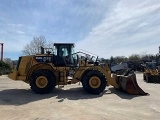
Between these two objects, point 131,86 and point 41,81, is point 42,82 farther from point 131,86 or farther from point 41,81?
point 131,86

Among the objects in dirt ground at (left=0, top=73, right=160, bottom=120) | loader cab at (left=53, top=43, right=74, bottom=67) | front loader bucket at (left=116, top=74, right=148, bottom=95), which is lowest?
dirt ground at (left=0, top=73, right=160, bottom=120)

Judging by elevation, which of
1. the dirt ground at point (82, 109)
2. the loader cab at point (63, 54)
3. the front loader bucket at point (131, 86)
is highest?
the loader cab at point (63, 54)

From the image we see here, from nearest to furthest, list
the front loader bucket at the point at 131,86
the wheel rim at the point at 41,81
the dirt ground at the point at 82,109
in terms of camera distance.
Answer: the dirt ground at the point at 82,109 < the front loader bucket at the point at 131,86 < the wheel rim at the point at 41,81

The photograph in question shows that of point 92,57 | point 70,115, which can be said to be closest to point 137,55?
point 92,57

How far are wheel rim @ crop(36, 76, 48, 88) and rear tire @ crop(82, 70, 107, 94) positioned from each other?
2012mm

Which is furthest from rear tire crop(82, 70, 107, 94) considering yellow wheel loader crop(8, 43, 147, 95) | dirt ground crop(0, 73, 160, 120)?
dirt ground crop(0, 73, 160, 120)

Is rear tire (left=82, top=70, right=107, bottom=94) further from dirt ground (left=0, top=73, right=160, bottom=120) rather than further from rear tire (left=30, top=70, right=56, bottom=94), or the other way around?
rear tire (left=30, top=70, right=56, bottom=94)

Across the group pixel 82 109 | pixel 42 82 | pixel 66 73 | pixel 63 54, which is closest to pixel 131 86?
pixel 66 73

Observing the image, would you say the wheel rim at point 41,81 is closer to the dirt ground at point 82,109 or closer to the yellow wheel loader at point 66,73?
the yellow wheel loader at point 66,73

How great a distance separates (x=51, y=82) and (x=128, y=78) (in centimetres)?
403

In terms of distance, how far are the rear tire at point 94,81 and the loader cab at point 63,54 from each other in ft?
5.02

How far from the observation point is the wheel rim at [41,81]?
Result: 1297 cm

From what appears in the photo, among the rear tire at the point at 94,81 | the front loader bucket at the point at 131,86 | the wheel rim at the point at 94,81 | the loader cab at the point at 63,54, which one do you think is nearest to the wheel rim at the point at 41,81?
the loader cab at the point at 63,54

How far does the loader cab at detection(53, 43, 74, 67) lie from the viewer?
13908mm
